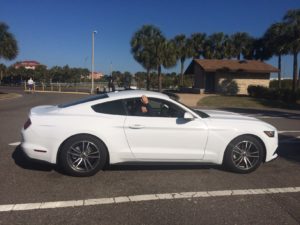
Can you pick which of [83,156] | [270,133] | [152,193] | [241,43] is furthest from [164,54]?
[152,193]

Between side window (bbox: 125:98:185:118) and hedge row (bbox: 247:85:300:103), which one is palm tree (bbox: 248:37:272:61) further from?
side window (bbox: 125:98:185:118)

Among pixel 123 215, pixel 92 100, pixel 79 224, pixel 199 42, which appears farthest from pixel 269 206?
pixel 199 42

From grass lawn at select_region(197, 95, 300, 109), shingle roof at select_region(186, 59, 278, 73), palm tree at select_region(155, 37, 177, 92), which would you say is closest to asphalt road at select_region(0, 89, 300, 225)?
grass lawn at select_region(197, 95, 300, 109)

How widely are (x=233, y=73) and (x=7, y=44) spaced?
20944mm

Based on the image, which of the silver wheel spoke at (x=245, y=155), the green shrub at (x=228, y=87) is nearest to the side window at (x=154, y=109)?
the silver wheel spoke at (x=245, y=155)

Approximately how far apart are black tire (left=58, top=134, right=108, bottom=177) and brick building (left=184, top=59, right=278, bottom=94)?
31.3m

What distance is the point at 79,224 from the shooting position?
13.4 ft

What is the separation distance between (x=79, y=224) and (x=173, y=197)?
1.42 m

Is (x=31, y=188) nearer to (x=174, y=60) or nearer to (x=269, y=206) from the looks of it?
(x=269, y=206)

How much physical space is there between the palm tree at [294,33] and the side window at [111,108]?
1020 inches

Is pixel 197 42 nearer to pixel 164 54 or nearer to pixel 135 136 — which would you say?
pixel 164 54

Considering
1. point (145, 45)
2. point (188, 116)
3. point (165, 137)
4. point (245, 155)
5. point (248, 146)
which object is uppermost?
point (145, 45)

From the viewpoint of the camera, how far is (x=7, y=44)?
31.7 m

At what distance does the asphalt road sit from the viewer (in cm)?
430
